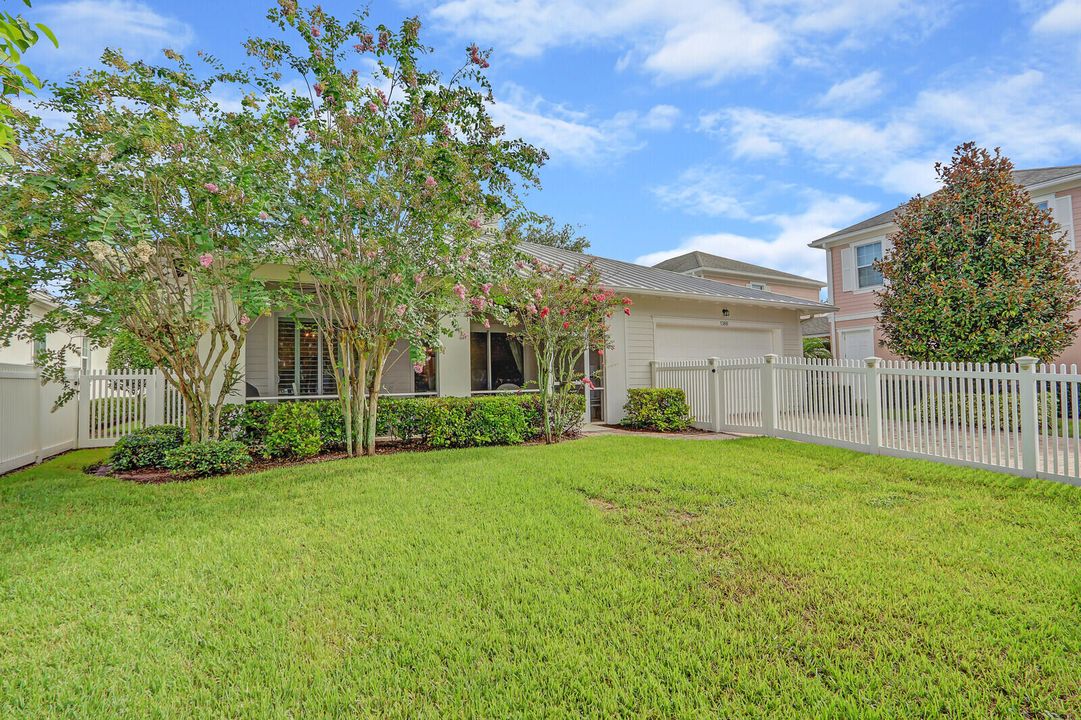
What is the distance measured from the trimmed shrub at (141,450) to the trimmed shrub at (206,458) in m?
0.72

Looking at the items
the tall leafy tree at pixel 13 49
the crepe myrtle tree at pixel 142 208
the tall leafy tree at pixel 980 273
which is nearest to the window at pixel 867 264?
the tall leafy tree at pixel 980 273

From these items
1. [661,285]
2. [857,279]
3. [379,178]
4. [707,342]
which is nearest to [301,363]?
[379,178]

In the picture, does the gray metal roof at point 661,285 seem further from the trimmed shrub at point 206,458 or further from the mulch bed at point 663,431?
the trimmed shrub at point 206,458

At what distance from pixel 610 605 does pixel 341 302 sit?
19.5ft

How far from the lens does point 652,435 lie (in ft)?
30.4

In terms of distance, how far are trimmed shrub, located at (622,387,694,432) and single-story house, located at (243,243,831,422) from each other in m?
0.64

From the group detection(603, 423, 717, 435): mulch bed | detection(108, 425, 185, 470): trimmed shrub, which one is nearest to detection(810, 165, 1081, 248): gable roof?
detection(603, 423, 717, 435): mulch bed

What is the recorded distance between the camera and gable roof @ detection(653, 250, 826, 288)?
75.5 ft

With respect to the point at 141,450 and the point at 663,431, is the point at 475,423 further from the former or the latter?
the point at 141,450

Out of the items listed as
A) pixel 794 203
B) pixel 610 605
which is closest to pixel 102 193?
pixel 610 605

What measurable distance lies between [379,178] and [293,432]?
12.3 feet

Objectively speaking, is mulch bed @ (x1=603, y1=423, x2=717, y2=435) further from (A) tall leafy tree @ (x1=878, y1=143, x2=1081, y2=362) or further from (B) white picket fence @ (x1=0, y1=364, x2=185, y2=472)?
(B) white picket fence @ (x1=0, y1=364, x2=185, y2=472)

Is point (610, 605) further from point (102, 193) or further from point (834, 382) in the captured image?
point (102, 193)

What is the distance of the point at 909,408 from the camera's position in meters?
6.66
